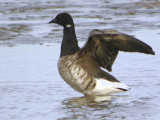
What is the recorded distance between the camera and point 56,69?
9.17 meters

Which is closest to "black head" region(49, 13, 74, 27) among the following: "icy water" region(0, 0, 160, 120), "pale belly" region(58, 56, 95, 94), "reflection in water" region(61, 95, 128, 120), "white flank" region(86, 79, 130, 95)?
"pale belly" region(58, 56, 95, 94)

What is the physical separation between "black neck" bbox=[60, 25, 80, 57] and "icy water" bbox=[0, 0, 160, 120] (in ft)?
1.92

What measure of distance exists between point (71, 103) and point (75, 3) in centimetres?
1075

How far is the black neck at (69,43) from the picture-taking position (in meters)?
7.85

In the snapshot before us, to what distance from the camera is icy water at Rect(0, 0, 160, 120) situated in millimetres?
6820

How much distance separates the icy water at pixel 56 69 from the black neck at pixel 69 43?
0.58m

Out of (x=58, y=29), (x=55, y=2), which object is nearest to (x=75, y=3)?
(x=55, y=2)

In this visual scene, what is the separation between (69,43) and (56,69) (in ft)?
4.32

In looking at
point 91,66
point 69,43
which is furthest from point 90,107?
point 69,43

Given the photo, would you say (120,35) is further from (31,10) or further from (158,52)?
(31,10)

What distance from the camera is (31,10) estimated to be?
16234 millimetres

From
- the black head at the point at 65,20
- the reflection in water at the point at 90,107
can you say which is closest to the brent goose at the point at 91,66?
the reflection in water at the point at 90,107

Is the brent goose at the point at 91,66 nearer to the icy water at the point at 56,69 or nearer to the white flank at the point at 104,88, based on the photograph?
the white flank at the point at 104,88

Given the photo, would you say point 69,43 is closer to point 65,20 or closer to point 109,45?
point 65,20
